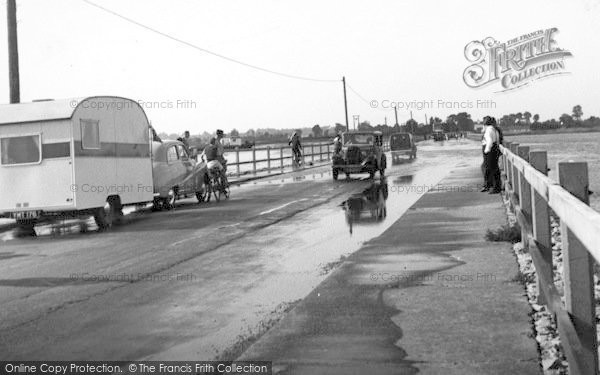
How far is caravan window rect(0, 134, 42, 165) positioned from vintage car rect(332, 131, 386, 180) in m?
15.3

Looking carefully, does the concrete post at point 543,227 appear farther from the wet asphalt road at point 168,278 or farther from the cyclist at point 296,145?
the cyclist at point 296,145

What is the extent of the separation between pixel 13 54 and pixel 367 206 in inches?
412

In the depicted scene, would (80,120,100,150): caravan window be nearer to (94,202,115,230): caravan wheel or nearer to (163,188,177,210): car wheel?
(94,202,115,230): caravan wheel

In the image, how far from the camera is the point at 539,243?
236 inches

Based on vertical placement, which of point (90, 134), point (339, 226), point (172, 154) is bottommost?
point (339, 226)

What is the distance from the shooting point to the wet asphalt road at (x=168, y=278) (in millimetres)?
6281

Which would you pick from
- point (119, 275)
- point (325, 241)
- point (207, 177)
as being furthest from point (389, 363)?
point (207, 177)

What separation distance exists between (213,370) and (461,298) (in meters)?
2.65

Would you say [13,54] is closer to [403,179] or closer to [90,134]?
[90,134]

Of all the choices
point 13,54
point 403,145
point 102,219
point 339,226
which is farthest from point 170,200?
point 403,145

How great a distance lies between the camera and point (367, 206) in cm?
1770

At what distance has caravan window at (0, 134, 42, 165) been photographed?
15.3 metres

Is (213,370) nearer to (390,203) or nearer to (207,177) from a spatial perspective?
(390,203)

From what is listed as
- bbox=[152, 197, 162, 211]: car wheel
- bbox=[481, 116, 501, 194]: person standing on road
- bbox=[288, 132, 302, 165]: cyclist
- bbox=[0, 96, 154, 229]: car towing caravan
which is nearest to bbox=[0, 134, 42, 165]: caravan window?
bbox=[0, 96, 154, 229]: car towing caravan
